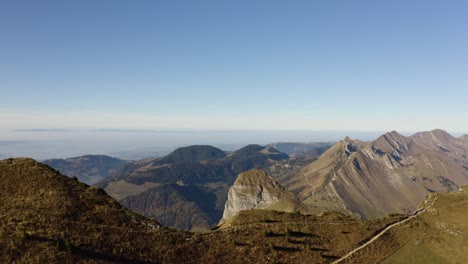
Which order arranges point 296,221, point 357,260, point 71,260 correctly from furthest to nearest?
point 296,221
point 357,260
point 71,260

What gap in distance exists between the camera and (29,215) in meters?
55.8

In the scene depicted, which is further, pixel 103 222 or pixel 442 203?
pixel 442 203

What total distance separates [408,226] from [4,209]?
104m

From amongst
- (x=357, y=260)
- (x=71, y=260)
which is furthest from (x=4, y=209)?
(x=357, y=260)

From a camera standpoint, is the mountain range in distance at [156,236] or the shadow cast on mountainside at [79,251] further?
the mountain range in distance at [156,236]

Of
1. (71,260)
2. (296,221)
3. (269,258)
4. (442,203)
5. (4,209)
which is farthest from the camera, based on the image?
(442,203)

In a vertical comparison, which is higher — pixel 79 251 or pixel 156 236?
pixel 79 251

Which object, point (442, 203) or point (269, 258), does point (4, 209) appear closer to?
point (269, 258)

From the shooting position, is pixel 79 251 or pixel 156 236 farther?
pixel 156 236

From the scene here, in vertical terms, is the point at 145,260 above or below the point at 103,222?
below

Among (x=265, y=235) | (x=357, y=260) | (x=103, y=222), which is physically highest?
(x=103, y=222)

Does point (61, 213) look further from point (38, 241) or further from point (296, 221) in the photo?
point (296, 221)

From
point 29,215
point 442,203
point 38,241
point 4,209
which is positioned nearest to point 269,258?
point 38,241

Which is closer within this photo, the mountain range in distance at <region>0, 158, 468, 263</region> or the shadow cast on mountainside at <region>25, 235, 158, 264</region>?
the shadow cast on mountainside at <region>25, 235, 158, 264</region>
